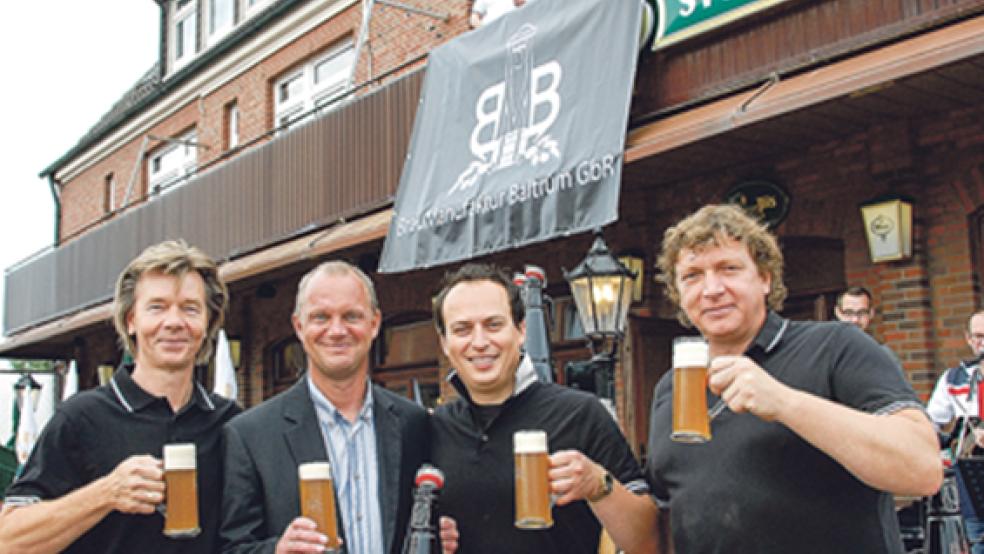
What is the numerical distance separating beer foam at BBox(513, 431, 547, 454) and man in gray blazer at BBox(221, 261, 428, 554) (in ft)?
1.70

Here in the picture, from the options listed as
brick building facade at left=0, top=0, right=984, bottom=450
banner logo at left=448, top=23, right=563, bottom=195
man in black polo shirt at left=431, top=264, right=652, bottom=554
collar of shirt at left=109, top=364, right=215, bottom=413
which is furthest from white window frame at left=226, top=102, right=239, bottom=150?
man in black polo shirt at left=431, top=264, right=652, bottom=554

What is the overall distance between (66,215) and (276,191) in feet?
46.2

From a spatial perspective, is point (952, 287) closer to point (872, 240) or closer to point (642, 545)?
point (872, 240)

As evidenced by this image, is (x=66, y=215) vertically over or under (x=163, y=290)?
over

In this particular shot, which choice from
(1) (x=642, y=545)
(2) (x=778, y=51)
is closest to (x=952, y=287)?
(2) (x=778, y=51)

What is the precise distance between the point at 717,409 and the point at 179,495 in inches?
59.4

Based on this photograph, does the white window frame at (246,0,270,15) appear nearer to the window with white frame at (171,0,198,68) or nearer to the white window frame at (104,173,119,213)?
the window with white frame at (171,0,198,68)

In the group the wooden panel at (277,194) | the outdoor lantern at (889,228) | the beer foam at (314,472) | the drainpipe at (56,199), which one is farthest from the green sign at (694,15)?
the drainpipe at (56,199)

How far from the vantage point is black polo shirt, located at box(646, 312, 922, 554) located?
2494 millimetres

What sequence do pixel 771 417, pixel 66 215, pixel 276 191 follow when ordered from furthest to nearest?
pixel 66 215 → pixel 276 191 → pixel 771 417

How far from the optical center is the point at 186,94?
737 inches

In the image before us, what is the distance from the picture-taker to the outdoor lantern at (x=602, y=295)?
6.47m

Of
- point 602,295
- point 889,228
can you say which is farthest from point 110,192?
point 889,228

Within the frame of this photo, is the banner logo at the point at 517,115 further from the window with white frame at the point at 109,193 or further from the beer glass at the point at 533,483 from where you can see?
the window with white frame at the point at 109,193
